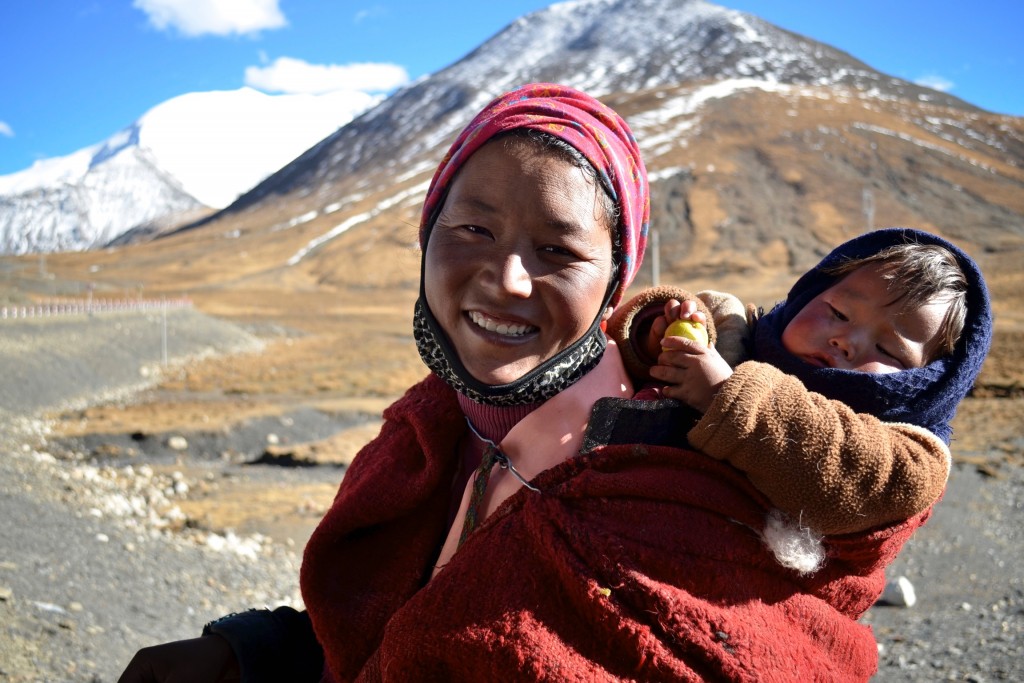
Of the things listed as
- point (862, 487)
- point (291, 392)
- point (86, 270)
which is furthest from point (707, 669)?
point (86, 270)

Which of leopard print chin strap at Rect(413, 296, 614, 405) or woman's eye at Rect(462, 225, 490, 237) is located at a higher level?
woman's eye at Rect(462, 225, 490, 237)

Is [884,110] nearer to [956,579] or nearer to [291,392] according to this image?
[291,392]

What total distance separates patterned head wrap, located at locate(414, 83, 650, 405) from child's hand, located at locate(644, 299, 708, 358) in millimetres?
92

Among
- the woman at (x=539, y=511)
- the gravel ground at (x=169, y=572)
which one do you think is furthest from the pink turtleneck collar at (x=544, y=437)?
the gravel ground at (x=169, y=572)

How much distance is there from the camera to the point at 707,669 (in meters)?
1.20

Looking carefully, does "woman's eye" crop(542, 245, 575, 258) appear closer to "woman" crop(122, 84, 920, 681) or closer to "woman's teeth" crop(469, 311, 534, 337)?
"woman" crop(122, 84, 920, 681)

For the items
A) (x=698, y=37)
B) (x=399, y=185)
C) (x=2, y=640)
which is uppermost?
(x=698, y=37)

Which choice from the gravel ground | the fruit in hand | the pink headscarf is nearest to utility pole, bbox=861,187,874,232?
the gravel ground

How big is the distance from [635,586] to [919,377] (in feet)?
2.25

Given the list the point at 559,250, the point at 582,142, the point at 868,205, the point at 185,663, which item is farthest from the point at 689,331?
the point at 868,205

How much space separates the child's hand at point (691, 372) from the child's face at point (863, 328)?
0.34m

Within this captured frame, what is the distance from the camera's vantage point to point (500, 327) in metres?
1.43

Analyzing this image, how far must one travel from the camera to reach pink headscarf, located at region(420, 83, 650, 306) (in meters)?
1.47

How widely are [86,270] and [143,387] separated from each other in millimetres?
49210
